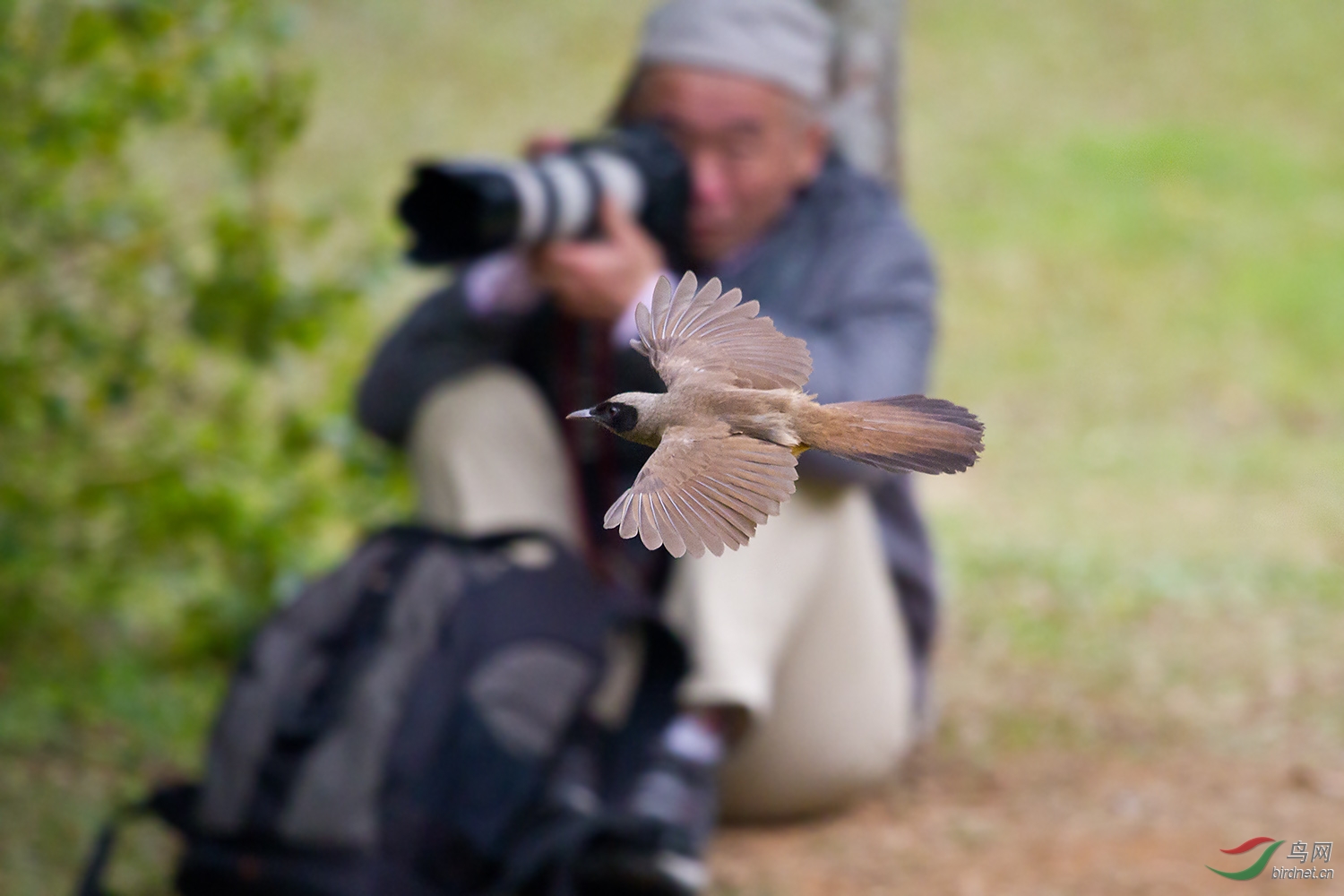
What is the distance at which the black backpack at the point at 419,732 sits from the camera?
2453mm

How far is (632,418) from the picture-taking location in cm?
80

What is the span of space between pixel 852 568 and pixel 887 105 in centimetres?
132

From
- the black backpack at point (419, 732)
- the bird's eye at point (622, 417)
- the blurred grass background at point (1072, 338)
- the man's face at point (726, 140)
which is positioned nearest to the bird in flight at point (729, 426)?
the bird's eye at point (622, 417)

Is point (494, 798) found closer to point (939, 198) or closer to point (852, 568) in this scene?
point (852, 568)

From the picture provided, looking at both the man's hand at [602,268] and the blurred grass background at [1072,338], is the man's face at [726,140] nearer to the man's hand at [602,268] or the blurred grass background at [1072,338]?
the man's hand at [602,268]

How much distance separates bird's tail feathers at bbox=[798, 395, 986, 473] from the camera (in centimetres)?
69

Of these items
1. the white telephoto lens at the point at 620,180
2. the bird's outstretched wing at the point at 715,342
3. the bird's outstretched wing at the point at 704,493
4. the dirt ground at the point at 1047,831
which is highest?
the white telephoto lens at the point at 620,180

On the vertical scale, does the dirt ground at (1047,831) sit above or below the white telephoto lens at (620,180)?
below

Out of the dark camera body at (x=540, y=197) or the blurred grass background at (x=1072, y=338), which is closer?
the dark camera body at (x=540, y=197)

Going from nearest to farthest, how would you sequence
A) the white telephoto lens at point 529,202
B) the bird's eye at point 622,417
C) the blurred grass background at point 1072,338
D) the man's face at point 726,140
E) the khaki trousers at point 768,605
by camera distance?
the bird's eye at point 622,417
the white telephoto lens at point 529,202
the man's face at point 726,140
the khaki trousers at point 768,605
the blurred grass background at point 1072,338

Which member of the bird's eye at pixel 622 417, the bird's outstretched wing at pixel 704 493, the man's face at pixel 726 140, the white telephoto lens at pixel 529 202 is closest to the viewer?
the bird's outstretched wing at pixel 704 493

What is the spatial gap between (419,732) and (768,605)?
72 cm

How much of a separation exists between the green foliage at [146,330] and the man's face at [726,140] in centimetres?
96

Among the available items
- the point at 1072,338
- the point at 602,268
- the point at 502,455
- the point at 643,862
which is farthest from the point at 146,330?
the point at 1072,338
